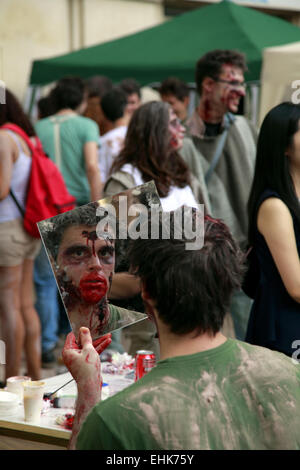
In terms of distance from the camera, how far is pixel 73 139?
5.18 m

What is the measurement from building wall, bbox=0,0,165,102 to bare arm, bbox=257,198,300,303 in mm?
8462

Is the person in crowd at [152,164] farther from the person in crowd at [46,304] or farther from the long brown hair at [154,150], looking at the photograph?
the person in crowd at [46,304]

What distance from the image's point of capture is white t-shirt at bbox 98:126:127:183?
5.57 meters

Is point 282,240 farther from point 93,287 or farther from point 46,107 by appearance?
point 46,107

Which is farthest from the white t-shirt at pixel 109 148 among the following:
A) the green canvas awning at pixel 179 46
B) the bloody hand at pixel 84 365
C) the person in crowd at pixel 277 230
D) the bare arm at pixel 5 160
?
the bloody hand at pixel 84 365

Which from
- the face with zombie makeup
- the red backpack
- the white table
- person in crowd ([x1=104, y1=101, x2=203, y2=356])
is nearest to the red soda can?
the white table

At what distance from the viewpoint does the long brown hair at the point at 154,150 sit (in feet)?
11.5

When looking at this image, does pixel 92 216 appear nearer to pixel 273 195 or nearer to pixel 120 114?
pixel 273 195

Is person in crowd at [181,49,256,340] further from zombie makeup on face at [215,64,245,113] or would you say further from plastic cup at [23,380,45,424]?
plastic cup at [23,380,45,424]

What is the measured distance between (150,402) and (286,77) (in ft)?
13.9

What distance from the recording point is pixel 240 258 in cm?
181

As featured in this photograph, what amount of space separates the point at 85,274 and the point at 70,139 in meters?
3.08

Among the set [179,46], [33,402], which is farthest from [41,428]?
[179,46]
